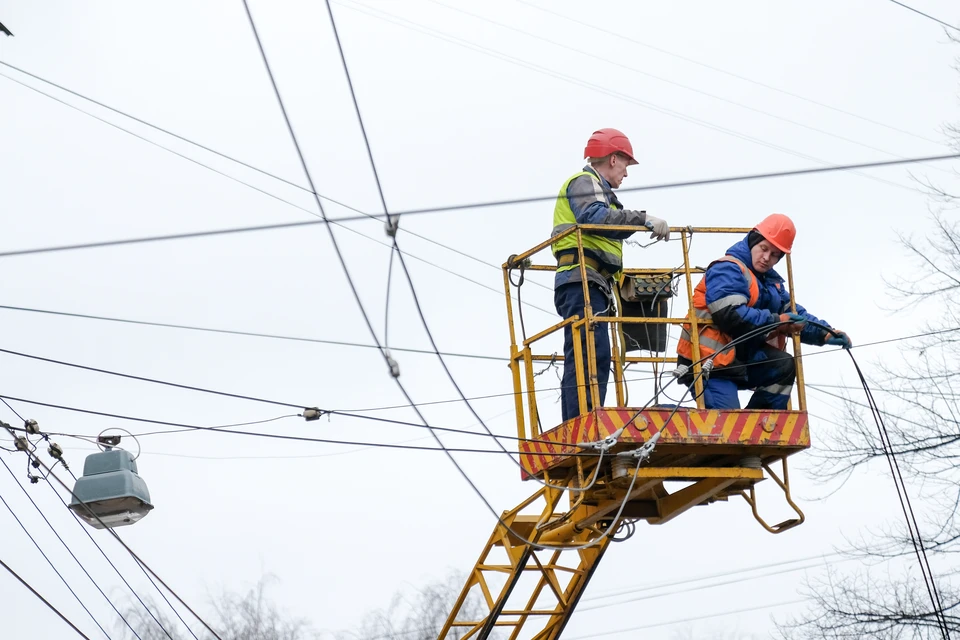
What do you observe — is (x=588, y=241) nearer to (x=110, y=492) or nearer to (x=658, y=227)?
(x=658, y=227)

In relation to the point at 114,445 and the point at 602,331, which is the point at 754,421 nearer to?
the point at 602,331

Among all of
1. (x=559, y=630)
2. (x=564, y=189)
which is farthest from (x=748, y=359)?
(x=559, y=630)

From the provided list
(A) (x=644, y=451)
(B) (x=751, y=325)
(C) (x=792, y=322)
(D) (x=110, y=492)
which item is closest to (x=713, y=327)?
(B) (x=751, y=325)

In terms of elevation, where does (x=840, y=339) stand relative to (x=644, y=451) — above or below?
above

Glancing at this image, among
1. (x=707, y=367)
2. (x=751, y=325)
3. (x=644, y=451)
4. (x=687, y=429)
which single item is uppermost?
(x=751, y=325)

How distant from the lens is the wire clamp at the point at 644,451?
1049 cm

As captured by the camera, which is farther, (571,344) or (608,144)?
(608,144)

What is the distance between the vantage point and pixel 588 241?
36.1ft

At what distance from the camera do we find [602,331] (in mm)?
10867

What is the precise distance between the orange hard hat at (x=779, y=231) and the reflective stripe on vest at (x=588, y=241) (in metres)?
1.07

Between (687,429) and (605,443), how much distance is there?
0.63m

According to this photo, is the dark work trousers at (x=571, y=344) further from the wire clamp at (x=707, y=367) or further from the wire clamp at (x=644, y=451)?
the wire clamp at (x=707, y=367)

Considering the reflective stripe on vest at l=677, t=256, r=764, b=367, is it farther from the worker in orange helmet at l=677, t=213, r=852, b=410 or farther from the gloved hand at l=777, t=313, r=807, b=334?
the gloved hand at l=777, t=313, r=807, b=334

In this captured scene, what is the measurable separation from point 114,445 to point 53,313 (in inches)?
41.9
